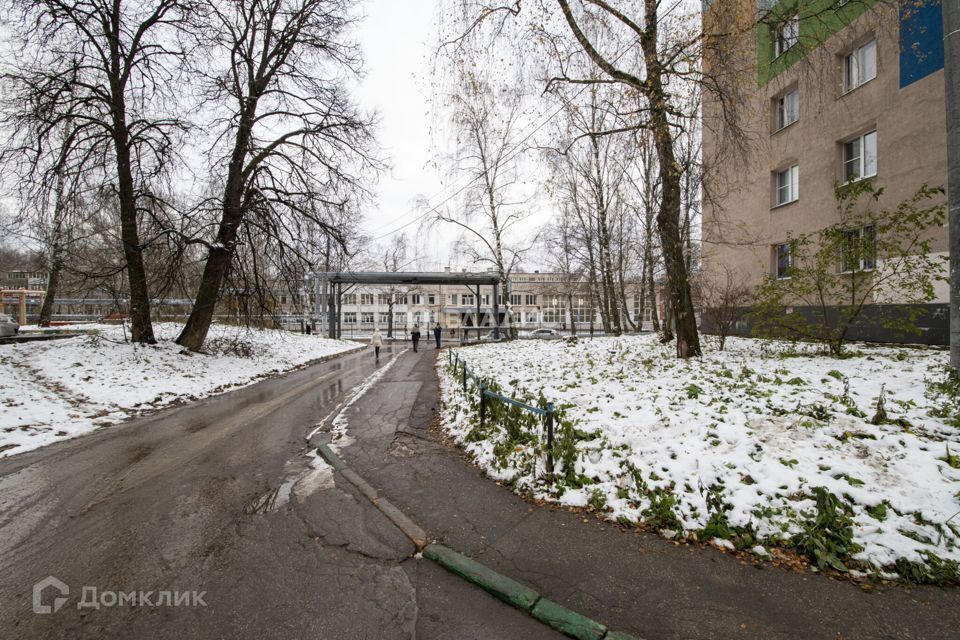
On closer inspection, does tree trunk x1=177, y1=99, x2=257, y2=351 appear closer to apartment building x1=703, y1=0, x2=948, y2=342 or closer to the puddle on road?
the puddle on road

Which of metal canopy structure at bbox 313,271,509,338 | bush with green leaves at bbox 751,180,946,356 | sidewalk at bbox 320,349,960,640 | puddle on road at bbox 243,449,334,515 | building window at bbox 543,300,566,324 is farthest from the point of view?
building window at bbox 543,300,566,324

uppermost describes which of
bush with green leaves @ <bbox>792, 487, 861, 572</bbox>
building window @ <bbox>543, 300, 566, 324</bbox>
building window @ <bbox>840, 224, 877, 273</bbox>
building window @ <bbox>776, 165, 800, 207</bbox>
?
building window @ <bbox>776, 165, 800, 207</bbox>

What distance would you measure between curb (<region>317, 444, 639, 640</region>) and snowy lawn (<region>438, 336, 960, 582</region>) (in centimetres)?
128

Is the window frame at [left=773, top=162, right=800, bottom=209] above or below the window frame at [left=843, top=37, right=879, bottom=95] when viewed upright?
below

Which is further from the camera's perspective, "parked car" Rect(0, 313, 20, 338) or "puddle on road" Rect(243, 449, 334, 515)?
"parked car" Rect(0, 313, 20, 338)

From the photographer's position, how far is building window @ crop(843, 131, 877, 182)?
37.4ft

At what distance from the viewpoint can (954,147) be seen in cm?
497

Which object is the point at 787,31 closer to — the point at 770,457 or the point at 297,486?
the point at 770,457

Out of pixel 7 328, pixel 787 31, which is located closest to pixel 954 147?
pixel 787 31

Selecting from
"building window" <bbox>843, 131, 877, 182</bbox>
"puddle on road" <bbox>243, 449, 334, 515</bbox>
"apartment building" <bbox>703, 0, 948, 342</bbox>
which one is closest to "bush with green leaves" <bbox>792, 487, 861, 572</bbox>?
"puddle on road" <bbox>243, 449, 334, 515</bbox>

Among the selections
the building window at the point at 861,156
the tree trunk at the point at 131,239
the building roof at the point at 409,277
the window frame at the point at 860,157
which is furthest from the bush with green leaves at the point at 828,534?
the building roof at the point at 409,277

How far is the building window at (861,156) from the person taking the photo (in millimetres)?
11414

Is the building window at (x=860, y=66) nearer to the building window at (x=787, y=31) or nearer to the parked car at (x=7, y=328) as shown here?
the building window at (x=787, y=31)

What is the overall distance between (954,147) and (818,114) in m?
4.86
